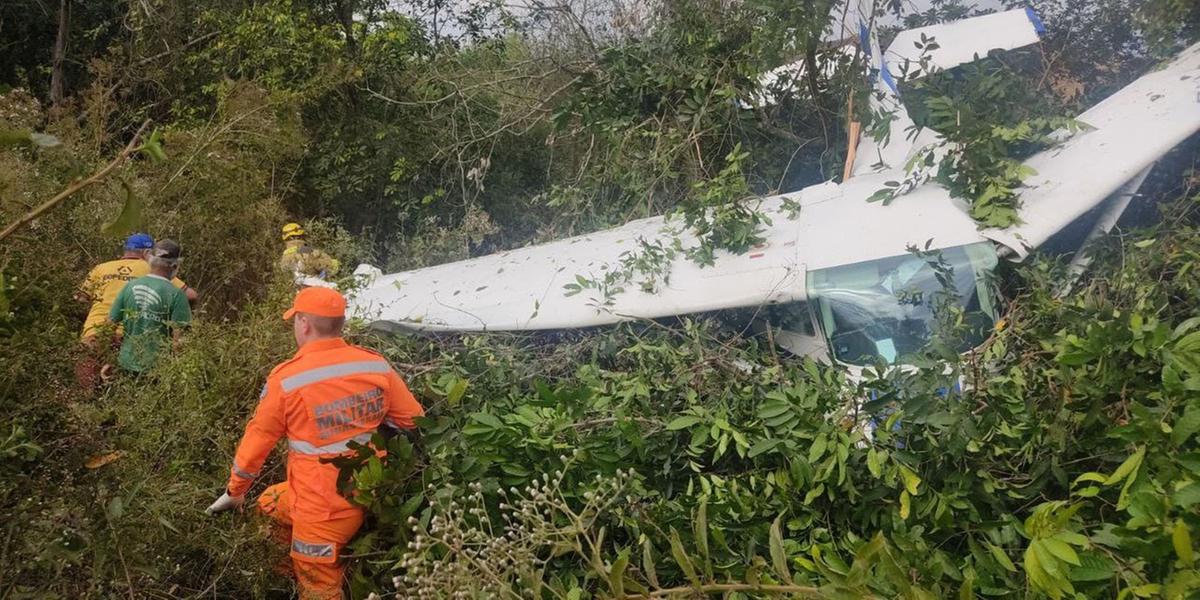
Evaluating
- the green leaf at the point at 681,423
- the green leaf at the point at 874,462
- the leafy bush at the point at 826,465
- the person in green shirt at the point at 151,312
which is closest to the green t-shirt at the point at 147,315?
the person in green shirt at the point at 151,312

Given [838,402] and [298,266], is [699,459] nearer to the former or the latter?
[838,402]

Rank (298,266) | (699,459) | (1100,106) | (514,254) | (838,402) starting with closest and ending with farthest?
(838,402) < (699,459) < (1100,106) < (298,266) < (514,254)

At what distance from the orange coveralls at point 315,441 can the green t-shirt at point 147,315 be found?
4.56ft

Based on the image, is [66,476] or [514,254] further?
[514,254]

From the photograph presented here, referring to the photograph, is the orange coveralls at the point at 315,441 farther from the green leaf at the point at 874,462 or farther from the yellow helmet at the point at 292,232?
the yellow helmet at the point at 292,232

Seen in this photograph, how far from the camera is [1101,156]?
3637mm

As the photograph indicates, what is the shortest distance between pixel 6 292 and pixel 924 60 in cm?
428

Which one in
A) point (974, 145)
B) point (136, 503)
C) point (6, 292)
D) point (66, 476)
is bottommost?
point (974, 145)

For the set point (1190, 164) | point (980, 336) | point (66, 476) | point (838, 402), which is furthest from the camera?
point (1190, 164)

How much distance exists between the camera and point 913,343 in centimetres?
338

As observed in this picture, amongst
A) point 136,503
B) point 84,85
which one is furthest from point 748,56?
point 84,85

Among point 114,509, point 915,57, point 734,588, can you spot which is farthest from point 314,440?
point 915,57

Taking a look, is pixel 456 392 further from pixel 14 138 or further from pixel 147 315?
pixel 147 315

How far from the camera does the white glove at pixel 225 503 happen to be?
2.79 m
